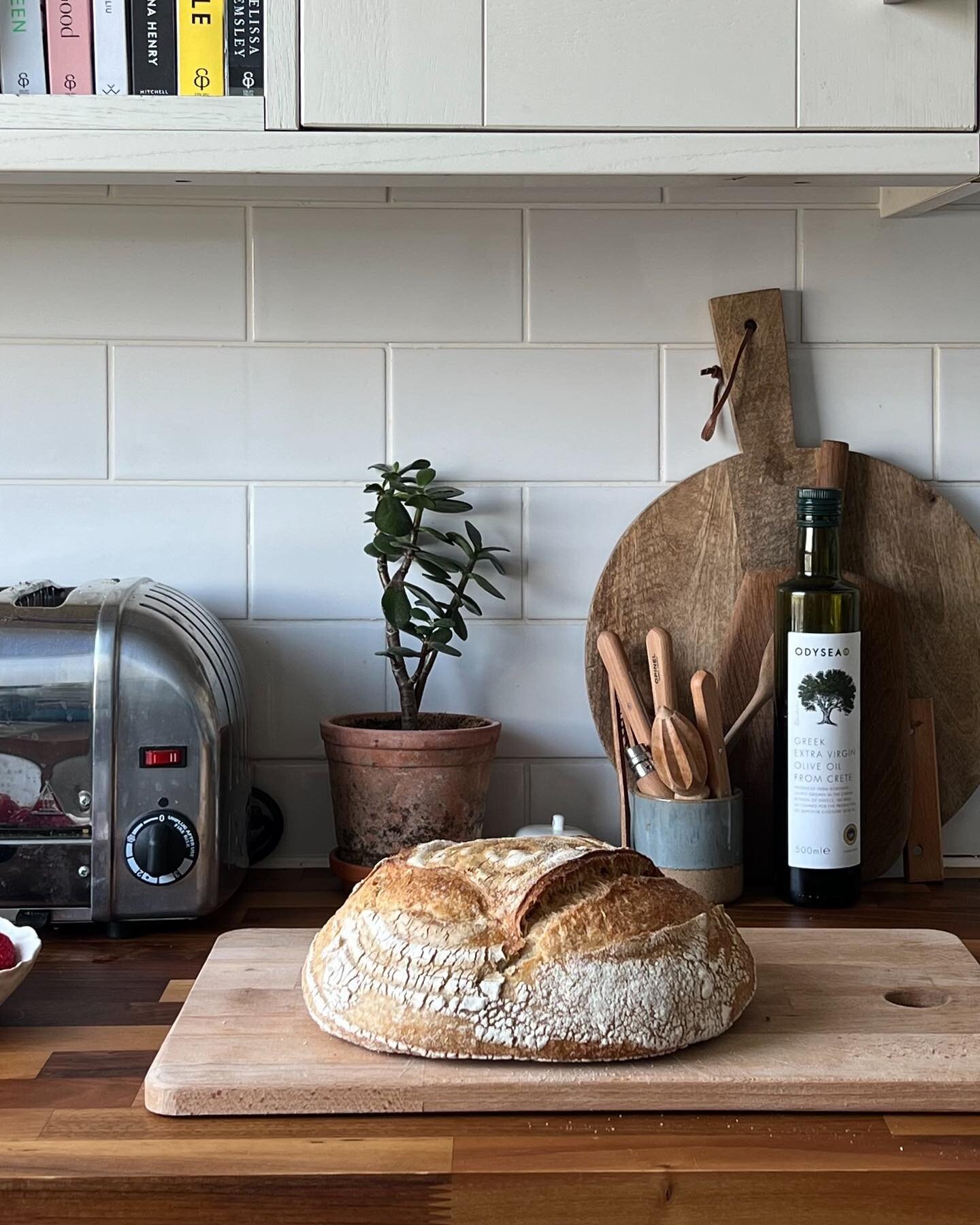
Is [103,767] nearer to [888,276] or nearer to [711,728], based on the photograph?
[711,728]

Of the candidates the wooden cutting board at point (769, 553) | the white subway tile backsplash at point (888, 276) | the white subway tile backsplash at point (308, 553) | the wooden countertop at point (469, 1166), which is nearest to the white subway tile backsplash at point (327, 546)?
the white subway tile backsplash at point (308, 553)

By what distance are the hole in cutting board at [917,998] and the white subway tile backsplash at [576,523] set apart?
1.77 feet

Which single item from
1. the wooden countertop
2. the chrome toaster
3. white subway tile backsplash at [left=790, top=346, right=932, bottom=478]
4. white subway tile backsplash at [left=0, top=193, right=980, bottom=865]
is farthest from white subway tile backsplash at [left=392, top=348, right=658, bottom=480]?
the wooden countertop

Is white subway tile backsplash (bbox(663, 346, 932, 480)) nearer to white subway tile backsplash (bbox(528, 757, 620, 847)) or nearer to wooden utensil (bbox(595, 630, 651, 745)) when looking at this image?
wooden utensil (bbox(595, 630, 651, 745))

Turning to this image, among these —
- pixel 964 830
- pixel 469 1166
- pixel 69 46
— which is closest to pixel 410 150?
pixel 69 46

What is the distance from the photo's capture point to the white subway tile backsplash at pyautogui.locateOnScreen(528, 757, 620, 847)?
1295mm

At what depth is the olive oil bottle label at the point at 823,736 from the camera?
1.09 m

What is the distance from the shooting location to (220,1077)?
2.41 ft

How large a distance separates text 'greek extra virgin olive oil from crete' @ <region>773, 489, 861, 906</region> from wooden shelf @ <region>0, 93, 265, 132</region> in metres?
0.57

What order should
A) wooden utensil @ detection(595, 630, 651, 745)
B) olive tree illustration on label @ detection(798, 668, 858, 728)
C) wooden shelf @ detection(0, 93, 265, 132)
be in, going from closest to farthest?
wooden shelf @ detection(0, 93, 265, 132) < olive tree illustration on label @ detection(798, 668, 858, 728) < wooden utensil @ detection(595, 630, 651, 745)

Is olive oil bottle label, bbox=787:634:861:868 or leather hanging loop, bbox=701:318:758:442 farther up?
leather hanging loop, bbox=701:318:758:442

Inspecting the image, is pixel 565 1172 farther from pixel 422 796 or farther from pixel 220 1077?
pixel 422 796

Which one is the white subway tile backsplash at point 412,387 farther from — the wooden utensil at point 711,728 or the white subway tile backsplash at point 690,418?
the wooden utensil at point 711,728

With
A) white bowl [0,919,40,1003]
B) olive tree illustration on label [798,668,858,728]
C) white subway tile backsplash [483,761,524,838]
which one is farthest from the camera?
white subway tile backsplash [483,761,524,838]
